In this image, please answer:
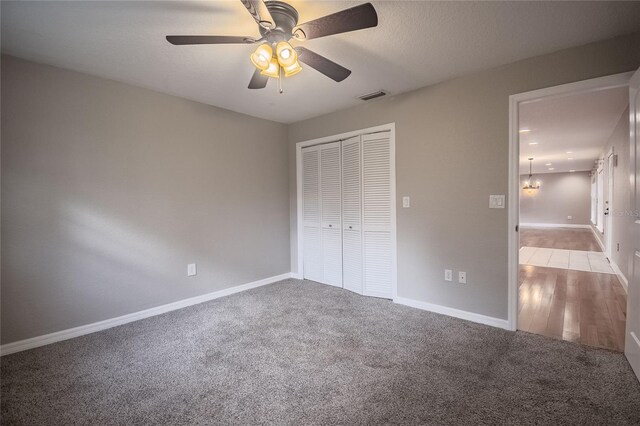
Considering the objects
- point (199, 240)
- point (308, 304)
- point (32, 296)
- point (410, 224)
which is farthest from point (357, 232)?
point (32, 296)

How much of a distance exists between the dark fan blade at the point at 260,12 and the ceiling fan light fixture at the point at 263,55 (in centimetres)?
A: 11

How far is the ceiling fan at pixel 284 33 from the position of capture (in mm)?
1539

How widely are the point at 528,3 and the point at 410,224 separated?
2.05 meters

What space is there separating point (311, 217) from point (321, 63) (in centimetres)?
258

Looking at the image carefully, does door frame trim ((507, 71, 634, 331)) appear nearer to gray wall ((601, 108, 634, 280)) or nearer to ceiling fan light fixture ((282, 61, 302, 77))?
ceiling fan light fixture ((282, 61, 302, 77))

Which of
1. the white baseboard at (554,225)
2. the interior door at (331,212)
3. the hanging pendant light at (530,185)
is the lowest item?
the white baseboard at (554,225)

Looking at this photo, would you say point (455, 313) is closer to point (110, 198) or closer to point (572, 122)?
point (110, 198)

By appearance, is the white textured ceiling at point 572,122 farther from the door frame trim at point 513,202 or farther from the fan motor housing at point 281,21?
the fan motor housing at point 281,21

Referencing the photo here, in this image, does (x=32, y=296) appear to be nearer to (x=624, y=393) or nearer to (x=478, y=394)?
(x=478, y=394)

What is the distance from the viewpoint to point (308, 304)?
133 inches

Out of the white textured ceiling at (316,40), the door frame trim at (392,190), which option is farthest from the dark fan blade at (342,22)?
the door frame trim at (392,190)

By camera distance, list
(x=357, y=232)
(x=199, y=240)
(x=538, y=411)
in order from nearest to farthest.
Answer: (x=538, y=411)
(x=199, y=240)
(x=357, y=232)

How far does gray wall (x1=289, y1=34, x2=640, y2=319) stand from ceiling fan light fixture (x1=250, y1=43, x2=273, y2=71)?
1.91 meters

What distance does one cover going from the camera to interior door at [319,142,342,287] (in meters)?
3.99
